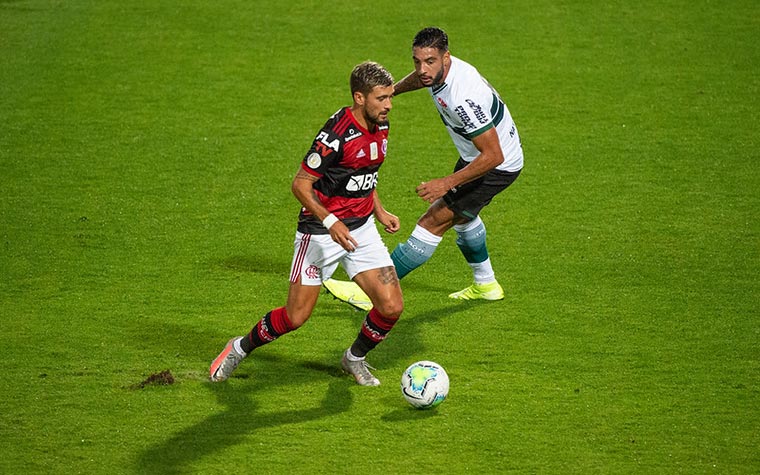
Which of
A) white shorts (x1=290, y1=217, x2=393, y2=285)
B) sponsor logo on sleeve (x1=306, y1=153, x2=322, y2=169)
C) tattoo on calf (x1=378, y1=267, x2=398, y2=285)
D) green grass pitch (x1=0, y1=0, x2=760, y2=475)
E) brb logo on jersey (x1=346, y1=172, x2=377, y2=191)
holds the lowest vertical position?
green grass pitch (x1=0, y1=0, x2=760, y2=475)

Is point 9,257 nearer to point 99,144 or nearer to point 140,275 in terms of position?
point 140,275

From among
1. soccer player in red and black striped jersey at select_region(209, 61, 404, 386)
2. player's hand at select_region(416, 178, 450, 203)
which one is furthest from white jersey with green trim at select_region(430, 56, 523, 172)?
soccer player in red and black striped jersey at select_region(209, 61, 404, 386)

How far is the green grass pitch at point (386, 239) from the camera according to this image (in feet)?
20.4

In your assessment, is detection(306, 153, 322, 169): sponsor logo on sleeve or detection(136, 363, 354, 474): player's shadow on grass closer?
detection(136, 363, 354, 474): player's shadow on grass

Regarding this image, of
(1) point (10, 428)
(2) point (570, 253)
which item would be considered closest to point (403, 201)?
(2) point (570, 253)

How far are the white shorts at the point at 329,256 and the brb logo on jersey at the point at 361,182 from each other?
252 mm

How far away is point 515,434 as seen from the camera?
6.20 metres

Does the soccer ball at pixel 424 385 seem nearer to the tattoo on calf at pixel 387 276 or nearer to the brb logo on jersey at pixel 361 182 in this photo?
the tattoo on calf at pixel 387 276

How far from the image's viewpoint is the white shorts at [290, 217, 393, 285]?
257 inches

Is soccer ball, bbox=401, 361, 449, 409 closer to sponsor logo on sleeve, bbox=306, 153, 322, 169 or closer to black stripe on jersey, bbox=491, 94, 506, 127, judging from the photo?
sponsor logo on sleeve, bbox=306, 153, 322, 169

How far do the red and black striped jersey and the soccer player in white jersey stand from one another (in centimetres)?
45

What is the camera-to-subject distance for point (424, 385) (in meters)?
6.37

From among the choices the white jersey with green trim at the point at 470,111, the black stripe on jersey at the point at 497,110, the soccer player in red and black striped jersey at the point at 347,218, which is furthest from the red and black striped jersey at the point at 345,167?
the black stripe on jersey at the point at 497,110

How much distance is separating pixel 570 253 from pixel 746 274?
1.42m
